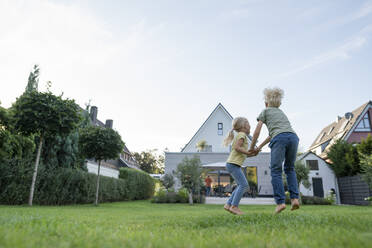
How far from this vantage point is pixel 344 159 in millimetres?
18141

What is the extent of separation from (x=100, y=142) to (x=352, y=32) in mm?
11681

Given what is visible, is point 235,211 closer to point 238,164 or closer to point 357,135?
point 238,164

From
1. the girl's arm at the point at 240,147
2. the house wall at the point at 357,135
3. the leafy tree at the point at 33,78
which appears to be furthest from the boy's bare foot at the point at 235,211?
the house wall at the point at 357,135

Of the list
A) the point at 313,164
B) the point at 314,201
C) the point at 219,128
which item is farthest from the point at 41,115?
the point at 313,164

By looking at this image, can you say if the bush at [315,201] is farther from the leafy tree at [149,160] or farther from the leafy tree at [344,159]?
the leafy tree at [149,160]

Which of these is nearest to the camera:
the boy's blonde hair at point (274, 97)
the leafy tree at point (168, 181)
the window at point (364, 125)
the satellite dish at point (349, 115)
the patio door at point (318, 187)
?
the boy's blonde hair at point (274, 97)

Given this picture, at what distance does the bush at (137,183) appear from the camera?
1751cm

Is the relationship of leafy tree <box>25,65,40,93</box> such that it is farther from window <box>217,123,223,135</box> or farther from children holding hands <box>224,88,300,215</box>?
window <box>217,123,223,135</box>

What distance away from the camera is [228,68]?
12156mm

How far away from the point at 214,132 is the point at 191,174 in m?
13.0

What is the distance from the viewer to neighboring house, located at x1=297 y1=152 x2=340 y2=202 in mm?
20141

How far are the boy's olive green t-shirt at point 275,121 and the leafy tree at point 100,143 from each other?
27.3 ft

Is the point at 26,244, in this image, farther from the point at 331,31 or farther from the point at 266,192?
the point at 266,192

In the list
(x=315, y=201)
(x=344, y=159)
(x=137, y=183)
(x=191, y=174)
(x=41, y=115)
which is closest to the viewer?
(x=41, y=115)
